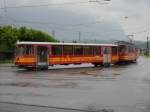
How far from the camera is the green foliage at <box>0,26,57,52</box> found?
6738 cm

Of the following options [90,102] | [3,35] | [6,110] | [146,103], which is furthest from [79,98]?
[3,35]

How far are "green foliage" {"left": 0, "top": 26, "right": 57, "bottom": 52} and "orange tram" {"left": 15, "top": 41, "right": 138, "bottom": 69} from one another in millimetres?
18191

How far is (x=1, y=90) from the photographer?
20656 mm

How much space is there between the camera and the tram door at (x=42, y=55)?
42.8 metres

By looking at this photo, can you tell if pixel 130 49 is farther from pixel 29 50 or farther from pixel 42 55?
pixel 29 50

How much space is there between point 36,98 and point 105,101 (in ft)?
9.14

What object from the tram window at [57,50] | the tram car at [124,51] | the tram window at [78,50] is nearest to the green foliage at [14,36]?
the tram car at [124,51]

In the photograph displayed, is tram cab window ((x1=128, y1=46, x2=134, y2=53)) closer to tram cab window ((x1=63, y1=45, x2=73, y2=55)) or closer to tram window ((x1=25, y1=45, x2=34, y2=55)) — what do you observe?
tram cab window ((x1=63, y1=45, x2=73, y2=55))

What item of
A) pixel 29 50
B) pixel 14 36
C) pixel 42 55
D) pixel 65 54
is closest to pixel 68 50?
pixel 65 54

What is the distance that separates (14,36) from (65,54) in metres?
25.4

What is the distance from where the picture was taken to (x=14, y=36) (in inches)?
2749

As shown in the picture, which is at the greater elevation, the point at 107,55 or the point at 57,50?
the point at 57,50

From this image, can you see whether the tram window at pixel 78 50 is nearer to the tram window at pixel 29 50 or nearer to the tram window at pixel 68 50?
the tram window at pixel 68 50

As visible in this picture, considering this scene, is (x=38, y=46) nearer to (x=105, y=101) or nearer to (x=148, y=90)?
(x=148, y=90)
